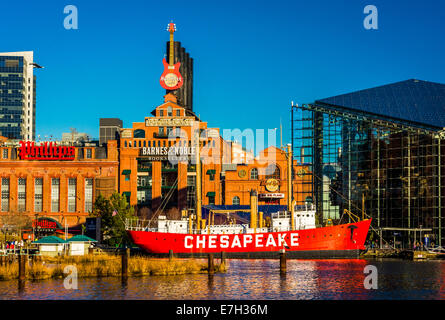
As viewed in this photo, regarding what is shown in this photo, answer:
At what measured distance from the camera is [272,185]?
116 meters

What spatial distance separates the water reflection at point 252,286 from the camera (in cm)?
4297

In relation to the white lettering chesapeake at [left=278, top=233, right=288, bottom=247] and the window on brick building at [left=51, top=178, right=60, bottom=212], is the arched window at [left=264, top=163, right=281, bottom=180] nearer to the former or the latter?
the window on brick building at [left=51, top=178, right=60, bottom=212]

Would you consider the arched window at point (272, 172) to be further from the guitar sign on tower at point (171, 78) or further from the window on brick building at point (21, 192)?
the window on brick building at point (21, 192)

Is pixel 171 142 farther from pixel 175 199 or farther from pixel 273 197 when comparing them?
pixel 273 197

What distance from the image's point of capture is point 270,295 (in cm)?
4375

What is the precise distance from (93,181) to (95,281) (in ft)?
220

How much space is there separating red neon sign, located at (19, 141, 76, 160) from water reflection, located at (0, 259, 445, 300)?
62.5 m

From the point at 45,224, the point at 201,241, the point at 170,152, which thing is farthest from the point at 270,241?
the point at 45,224

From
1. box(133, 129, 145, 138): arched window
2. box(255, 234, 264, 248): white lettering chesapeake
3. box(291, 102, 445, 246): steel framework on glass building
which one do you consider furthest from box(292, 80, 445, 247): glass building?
box(133, 129, 145, 138): arched window

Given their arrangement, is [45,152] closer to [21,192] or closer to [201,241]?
[21,192]

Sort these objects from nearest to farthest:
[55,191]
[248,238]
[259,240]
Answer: [259,240] → [248,238] → [55,191]

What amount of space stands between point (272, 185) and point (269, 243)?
39.6 meters

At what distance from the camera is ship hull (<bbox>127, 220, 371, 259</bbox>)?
248 feet

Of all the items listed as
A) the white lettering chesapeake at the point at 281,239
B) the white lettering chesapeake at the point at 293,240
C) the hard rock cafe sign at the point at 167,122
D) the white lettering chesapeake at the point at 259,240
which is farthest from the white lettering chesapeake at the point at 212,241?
the hard rock cafe sign at the point at 167,122
